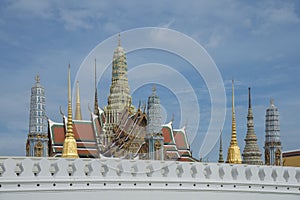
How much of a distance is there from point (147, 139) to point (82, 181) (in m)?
16.8

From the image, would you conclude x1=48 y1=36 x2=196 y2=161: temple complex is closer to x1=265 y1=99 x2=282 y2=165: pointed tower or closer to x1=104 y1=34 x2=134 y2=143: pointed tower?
x1=104 y1=34 x2=134 y2=143: pointed tower

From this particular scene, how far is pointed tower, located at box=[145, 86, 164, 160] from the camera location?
1260 inches

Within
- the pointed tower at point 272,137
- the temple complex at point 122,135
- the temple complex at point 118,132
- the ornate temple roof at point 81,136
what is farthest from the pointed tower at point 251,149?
the ornate temple roof at point 81,136

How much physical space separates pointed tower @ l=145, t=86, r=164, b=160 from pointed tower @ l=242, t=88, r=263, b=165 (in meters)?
13.7

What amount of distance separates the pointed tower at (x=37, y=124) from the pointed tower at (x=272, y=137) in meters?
17.6

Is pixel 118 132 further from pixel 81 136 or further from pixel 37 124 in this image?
pixel 37 124

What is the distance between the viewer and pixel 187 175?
1738cm

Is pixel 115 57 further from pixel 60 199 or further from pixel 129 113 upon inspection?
pixel 60 199

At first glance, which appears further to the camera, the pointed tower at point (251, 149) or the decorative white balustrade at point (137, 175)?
the pointed tower at point (251, 149)

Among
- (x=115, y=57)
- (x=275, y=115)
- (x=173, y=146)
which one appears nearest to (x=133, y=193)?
(x=173, y=146)

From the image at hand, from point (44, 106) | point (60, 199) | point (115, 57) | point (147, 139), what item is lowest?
point (60, 199)

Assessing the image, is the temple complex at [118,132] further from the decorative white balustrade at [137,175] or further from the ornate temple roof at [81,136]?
the decorative white balustrade at [137,175]

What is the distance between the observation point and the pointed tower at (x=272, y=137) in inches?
1519

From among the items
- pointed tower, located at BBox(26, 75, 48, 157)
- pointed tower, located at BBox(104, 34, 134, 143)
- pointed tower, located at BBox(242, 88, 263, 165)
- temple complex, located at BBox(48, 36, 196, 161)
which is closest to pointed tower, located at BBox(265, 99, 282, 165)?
pointed tower, located at BBox(242, 88, 263, 165)
